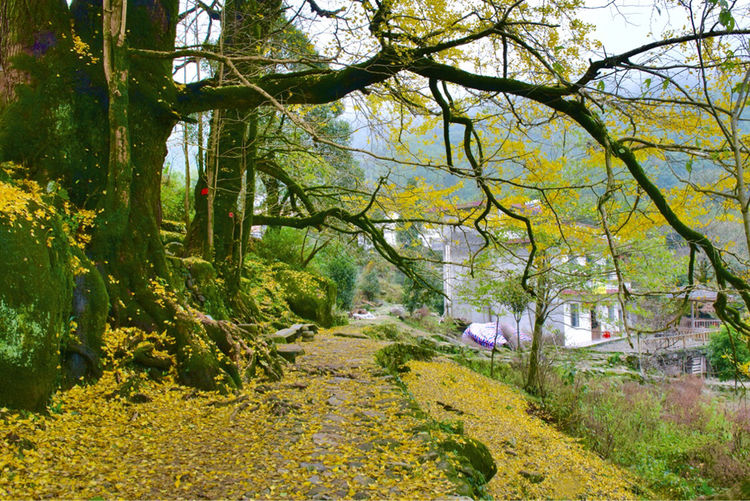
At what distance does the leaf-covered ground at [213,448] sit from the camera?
2.56m

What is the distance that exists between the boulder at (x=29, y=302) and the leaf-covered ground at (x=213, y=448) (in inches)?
7.7

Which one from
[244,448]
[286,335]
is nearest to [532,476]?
[244,448]

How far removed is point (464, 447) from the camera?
4.14m

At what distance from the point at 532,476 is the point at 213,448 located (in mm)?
4070

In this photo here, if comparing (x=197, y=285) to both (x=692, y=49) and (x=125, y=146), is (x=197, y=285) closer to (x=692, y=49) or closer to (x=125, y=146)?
(x=125, y=146)

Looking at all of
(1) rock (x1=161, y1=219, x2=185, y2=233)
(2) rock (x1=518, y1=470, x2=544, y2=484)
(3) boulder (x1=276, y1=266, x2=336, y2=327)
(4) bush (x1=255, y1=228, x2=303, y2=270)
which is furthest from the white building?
(1) rock (x1=161, y1=219, x2=185, y2=233)

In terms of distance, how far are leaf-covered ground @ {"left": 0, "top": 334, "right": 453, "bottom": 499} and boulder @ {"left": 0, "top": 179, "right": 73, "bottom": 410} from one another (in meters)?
0.20

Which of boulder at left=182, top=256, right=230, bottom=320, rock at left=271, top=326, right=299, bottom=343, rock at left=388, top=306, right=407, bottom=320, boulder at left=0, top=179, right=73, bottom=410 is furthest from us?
rock at left=388, top=306, right=407, bottom=320

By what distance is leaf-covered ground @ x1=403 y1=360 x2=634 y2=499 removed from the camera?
17.9 feet

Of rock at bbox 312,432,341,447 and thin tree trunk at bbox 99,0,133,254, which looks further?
thin tree trunk at bbox 99,0,133,254

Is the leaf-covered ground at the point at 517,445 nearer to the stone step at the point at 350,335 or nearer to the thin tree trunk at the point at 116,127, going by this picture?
the stone step at the point at 350,335

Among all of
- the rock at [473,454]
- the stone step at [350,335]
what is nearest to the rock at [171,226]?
the stone step at [350,335]

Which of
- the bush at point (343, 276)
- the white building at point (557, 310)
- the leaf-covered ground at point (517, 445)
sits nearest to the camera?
the leaf-covered ground at point (517, 445)

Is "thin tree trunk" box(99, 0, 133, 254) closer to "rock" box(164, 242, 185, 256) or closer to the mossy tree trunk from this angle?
the mossy tree trunk
